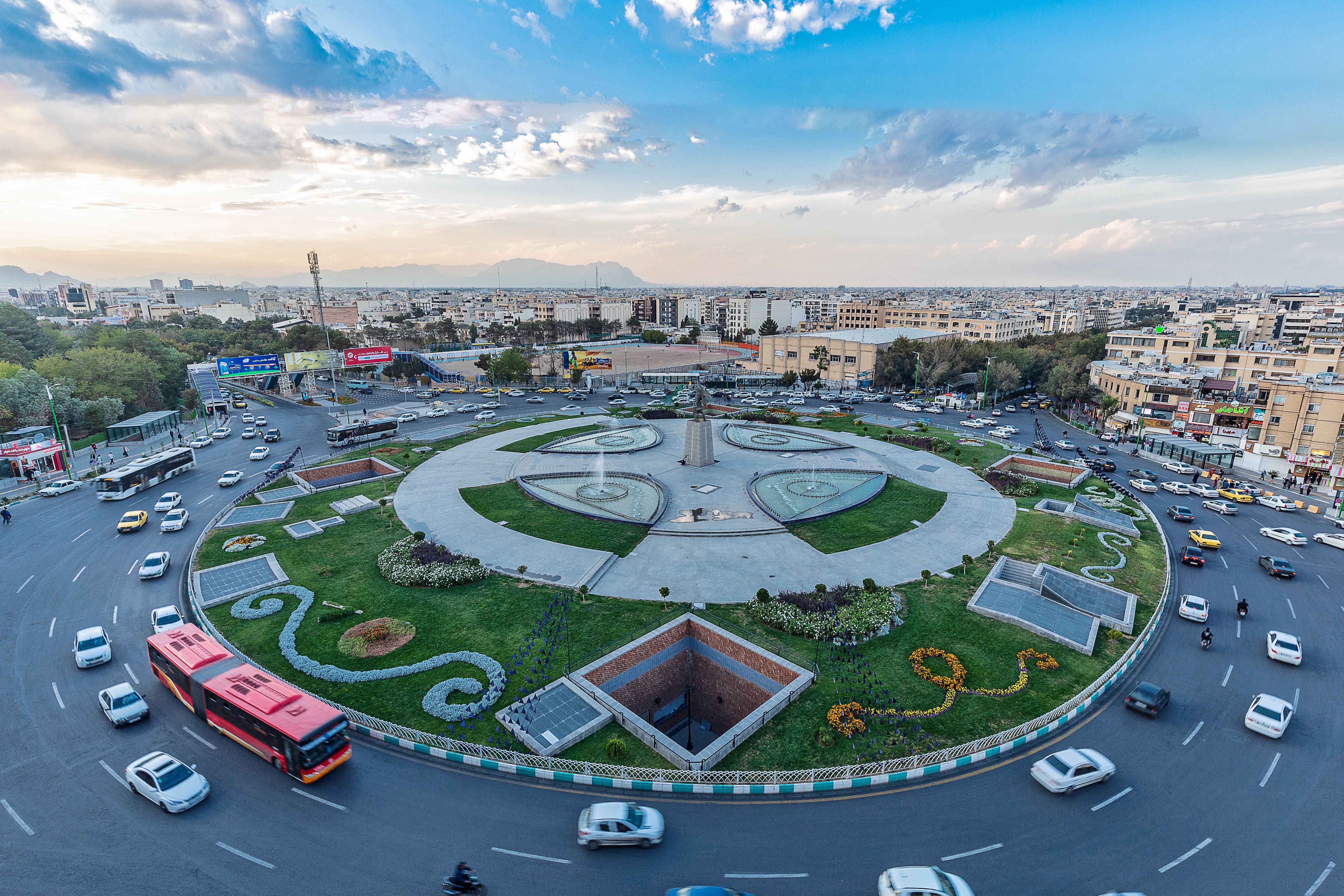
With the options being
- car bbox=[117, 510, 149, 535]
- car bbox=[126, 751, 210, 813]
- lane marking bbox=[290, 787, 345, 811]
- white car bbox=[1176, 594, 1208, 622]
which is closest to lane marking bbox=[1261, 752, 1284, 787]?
white car bbox=[1176, 594, 1208, 622]

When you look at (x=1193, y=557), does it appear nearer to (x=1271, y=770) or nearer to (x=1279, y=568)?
(x=1279, y=568)

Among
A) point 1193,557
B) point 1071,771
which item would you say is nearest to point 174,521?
point 1071,771

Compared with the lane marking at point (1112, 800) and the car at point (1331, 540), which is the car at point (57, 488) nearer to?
the lane marking at point (1112, 800)

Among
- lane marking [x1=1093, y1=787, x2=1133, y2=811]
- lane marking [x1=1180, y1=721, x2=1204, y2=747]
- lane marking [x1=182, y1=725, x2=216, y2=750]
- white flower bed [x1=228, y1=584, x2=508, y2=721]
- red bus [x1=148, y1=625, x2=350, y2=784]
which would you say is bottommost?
lane marking [x1=1180, y1=721, x2=1204, y2=747]

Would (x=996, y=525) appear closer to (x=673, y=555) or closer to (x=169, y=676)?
(x=673, y=555)

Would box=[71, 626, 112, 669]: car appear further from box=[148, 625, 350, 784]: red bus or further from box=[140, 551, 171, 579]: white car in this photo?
box=[140, 551, 171, 579]: white car
